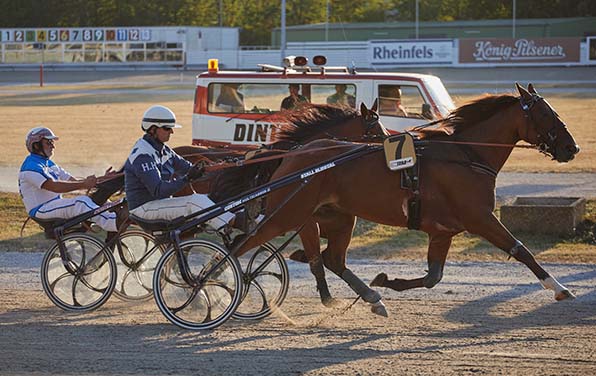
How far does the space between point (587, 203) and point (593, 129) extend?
11892 millimetres

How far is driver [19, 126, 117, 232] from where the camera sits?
8438mm

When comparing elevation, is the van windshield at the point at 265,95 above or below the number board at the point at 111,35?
below

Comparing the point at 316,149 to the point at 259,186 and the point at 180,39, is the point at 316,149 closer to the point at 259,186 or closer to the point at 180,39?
the point at 259,186

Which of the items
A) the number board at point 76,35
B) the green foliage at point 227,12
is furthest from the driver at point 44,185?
the green foliage at point 227,12

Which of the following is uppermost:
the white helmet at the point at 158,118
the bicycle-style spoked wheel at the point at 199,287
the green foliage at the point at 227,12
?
the green foliage at the point at 227,12

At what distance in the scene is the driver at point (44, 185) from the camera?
844 centimetres

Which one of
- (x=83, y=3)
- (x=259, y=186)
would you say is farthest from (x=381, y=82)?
(x=83, y=3)

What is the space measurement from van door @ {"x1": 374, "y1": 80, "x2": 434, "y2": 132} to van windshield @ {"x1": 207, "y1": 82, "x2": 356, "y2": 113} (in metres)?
0.45

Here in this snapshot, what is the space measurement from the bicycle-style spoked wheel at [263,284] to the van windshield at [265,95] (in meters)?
6.67

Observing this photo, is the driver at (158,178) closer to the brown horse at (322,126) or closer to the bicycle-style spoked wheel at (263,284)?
the bicycle-style spoked wheel at (263,284)

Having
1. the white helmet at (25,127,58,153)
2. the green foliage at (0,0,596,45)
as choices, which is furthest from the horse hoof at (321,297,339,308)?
the green foliage at (0,0,596,45)

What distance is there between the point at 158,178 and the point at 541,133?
3118mm

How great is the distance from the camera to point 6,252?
Answer: 38.3ft

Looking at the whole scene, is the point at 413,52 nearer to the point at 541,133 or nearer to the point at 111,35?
the point at 111,35
